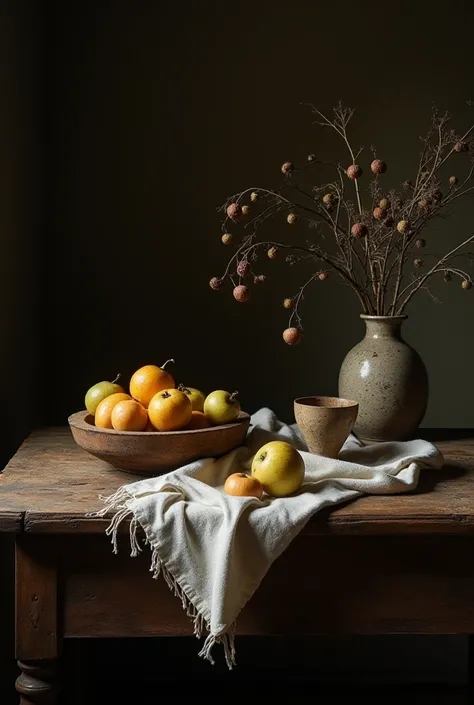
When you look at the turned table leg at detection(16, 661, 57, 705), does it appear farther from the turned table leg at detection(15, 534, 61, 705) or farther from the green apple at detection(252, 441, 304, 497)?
the green apple at detection(252, 441, 304, 497)

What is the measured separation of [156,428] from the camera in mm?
1568

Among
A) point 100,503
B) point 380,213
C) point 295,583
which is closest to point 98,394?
point 100,503

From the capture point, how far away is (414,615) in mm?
1423

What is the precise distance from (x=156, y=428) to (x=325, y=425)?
0.32 metres

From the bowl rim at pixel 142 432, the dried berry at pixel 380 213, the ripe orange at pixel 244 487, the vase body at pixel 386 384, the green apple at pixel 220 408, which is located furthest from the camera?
the vase body at pixel 386 384

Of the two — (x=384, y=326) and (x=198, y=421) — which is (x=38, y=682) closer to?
(x=198, y=421)

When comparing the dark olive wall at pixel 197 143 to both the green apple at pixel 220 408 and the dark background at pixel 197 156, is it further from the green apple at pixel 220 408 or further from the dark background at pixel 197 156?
the green apple at pixel 220 408

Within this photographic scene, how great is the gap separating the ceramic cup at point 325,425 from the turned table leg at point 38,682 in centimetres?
61

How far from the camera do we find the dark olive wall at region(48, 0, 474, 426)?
2348 mm

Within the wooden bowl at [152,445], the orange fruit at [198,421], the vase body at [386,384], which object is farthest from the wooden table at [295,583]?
the vase body at [386,384]

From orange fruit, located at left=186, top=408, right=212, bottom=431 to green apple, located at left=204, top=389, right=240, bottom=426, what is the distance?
0.04 ft

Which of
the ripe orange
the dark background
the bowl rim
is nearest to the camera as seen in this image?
the ripe orange

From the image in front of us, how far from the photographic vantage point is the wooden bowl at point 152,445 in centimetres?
153

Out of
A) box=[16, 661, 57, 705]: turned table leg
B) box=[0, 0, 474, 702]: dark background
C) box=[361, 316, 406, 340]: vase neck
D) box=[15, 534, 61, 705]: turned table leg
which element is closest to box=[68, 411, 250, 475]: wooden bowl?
box=[15, 534, 61, 705]: turned table leg
